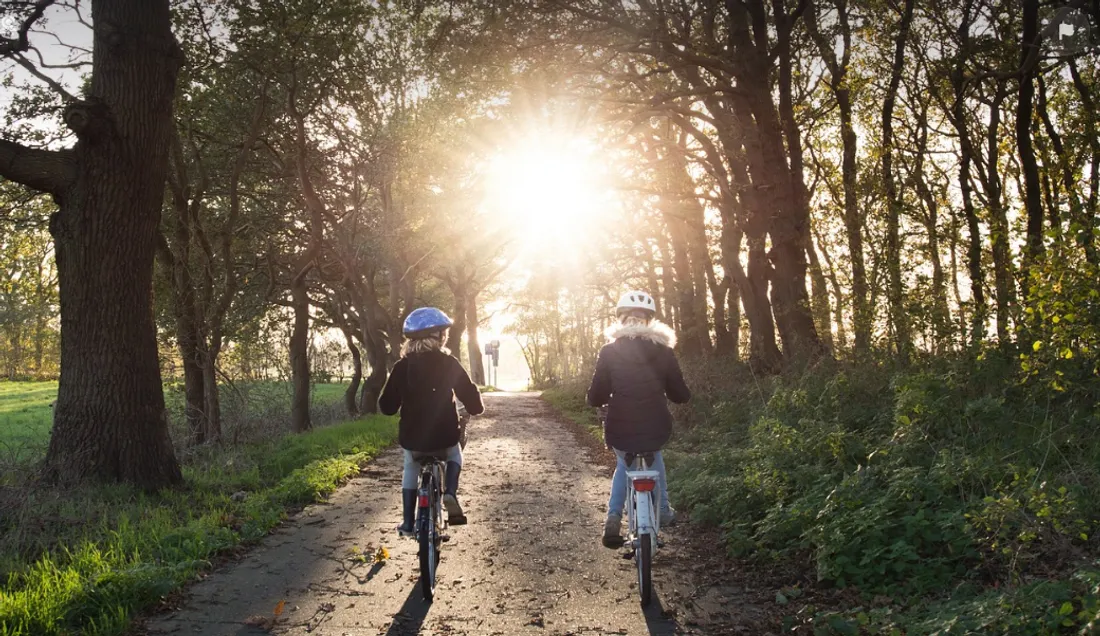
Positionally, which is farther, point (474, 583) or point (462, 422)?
point (462, 422)

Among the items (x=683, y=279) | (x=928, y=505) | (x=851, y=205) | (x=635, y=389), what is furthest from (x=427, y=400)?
(x=683, y=279)

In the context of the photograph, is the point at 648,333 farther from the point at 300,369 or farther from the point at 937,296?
the point at 300,369

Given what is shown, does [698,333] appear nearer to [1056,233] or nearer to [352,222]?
[352,222]

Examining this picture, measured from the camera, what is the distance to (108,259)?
8.64 m

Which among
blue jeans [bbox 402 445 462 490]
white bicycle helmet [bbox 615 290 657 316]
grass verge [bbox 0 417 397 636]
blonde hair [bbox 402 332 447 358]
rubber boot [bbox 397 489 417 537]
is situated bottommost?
grass verge [bbox 0 417 397 636]

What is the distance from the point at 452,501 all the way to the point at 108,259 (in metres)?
5.10

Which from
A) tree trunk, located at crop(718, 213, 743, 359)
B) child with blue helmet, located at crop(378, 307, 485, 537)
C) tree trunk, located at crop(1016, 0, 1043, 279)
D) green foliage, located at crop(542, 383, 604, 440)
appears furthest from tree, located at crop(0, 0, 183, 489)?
tree trunk, located at crop(718, 213, 743, 359)

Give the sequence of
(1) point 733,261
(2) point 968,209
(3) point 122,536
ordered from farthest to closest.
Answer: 1. (1) point 733,261
2. (2) point 968,209
3. (3) point 122,536

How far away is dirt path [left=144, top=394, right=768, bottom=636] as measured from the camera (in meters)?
5.14

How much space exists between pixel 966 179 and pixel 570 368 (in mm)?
27054

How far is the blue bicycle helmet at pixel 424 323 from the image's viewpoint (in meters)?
6.31

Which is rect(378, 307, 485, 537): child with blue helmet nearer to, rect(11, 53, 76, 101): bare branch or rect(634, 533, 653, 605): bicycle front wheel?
rect(634, 533, 653, 605): bicycle front wheel

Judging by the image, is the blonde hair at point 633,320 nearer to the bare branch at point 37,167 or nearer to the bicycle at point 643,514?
the bicycle at point 643,514

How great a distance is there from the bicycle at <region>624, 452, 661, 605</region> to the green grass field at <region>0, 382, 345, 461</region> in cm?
761
